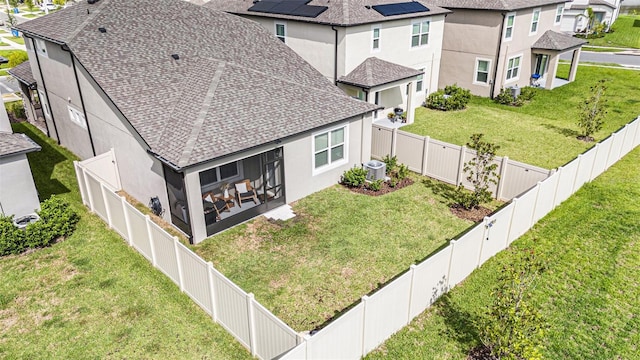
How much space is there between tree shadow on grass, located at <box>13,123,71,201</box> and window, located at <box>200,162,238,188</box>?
226 inches

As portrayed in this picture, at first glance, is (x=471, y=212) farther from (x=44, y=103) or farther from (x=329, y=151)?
(x=44, y=103)

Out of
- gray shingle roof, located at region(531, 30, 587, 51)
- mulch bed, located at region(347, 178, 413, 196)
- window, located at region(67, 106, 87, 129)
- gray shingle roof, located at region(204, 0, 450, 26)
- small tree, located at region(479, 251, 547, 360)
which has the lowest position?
mulch bed, located at region(347, 178, 413, 196)

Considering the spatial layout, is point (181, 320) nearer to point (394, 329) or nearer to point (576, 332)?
point (394, 329)

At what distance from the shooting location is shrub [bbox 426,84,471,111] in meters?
27.1

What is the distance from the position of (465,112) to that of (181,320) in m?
21.7

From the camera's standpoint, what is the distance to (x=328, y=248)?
13508 millimetres

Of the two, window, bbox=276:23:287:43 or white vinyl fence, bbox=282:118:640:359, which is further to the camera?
window, bbox=276:23:287:43

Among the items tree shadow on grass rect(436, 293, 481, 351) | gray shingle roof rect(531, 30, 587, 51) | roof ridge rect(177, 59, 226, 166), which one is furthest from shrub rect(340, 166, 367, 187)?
gray shingle roof rect(531, 30, 587, 51)

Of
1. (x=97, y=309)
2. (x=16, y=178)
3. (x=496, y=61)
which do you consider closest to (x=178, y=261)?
(x=97, y=309)

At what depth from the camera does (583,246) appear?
1339 centimetres

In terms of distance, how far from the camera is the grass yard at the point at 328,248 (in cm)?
1146

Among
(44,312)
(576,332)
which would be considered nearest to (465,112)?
(576,332)

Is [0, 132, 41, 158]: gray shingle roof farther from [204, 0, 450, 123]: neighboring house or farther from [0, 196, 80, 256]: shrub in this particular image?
[204, 0, 450, 123]: neighboring house

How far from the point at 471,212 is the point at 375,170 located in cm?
400
